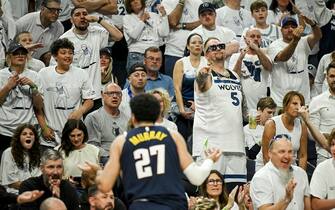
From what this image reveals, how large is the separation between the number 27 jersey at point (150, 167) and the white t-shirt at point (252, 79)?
6350 mm

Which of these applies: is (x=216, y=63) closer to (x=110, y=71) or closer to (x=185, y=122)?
(x=185, y=122)

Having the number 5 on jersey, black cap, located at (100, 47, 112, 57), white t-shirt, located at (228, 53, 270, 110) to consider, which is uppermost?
black cap, located at (100, 47, 112, 57)

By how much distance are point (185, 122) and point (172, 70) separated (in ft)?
5.35

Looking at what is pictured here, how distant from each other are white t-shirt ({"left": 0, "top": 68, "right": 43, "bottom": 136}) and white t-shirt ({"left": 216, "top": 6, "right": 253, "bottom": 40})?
11.7 feet

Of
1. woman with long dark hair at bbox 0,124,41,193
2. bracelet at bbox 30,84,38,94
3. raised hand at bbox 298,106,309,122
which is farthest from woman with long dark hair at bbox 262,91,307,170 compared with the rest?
bracelet at bbox 30,84,38,94

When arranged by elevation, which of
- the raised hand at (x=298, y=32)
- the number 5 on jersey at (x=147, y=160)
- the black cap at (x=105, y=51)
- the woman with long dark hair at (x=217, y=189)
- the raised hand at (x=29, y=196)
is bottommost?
the woman with long dark hair at (x=217, y=189)

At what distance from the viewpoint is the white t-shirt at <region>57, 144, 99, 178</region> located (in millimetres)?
12852

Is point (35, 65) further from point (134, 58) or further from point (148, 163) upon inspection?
point (148, 163)

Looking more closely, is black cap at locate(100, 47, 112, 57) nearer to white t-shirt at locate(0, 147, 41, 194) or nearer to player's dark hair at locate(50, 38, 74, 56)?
player's dark hair at locate(50, 38, 74, 56)

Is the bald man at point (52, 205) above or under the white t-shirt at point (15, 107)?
under

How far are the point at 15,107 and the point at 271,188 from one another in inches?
140

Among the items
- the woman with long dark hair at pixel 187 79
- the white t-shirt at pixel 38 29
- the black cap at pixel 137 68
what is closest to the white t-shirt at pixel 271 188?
the woman with long dark hair at pixel 187 79

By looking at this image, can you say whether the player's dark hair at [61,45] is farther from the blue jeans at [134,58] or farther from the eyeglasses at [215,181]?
the eyeglasses at [215,181]

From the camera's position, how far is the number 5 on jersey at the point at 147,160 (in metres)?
8.84
